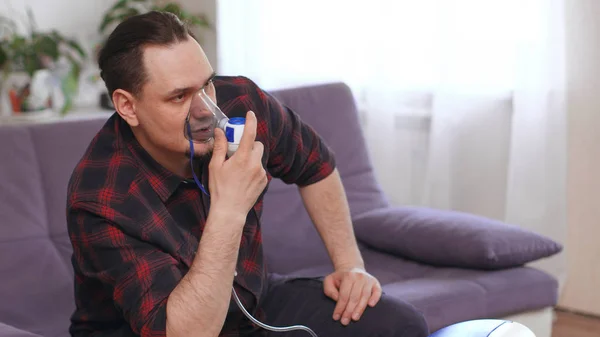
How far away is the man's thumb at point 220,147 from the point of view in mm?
1447

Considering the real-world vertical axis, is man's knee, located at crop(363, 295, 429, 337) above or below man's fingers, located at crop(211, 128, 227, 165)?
below

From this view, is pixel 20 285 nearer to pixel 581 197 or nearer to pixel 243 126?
pixel 243 126

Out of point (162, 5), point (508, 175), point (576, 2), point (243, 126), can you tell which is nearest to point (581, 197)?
point (508, 175)

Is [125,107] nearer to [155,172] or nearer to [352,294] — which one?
[155,172]

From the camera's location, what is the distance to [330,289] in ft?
5.90

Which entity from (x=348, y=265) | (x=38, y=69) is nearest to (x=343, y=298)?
(x=348, y=265)

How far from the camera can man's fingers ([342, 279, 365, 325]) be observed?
1729 millimetres

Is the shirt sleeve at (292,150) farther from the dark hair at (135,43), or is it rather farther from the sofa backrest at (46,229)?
the sofa backrest at (46,229)

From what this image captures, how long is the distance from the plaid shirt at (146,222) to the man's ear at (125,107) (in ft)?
0.14

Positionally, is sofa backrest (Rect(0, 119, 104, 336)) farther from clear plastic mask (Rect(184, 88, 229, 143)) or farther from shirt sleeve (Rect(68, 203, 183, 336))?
clear plastic mask (Rect(184, 88, 229, 143))

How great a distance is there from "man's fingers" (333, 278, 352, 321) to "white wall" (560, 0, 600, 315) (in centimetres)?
138

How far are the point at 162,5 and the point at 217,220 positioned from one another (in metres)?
2.95

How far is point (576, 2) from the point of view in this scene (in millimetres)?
2703

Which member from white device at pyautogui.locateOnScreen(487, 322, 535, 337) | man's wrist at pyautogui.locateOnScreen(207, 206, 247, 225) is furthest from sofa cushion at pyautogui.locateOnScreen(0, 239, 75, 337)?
white device at pyautogui.locateOnScreen(487, 322, 535, 337)
